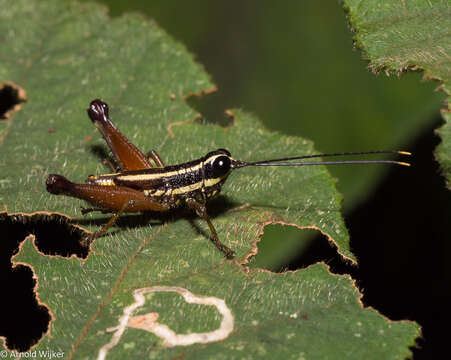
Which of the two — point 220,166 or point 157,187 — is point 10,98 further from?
point 220,166

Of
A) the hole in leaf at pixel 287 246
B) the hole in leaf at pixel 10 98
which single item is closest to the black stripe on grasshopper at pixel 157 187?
the hole in leaf at pixel 287 246

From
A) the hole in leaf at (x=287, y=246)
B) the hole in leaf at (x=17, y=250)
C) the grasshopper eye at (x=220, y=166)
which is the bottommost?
the hole in leaf at (x=17, y=250)

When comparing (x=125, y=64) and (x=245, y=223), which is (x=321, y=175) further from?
(x=125, y=64)

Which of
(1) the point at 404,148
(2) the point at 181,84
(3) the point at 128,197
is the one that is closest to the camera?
(3) the point at 128,197

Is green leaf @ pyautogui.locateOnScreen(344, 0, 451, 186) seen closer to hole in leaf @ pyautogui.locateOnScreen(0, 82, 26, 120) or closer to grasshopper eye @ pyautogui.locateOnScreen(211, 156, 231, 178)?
grasshopper eye @ pyautogui.locateOnScreen(211, 156, 231, 178)

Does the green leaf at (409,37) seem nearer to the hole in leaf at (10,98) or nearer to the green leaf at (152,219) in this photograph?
the green leaf at (152,219)

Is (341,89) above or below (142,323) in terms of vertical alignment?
above

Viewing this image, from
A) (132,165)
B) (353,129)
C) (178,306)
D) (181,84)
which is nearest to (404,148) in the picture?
(353,129)
